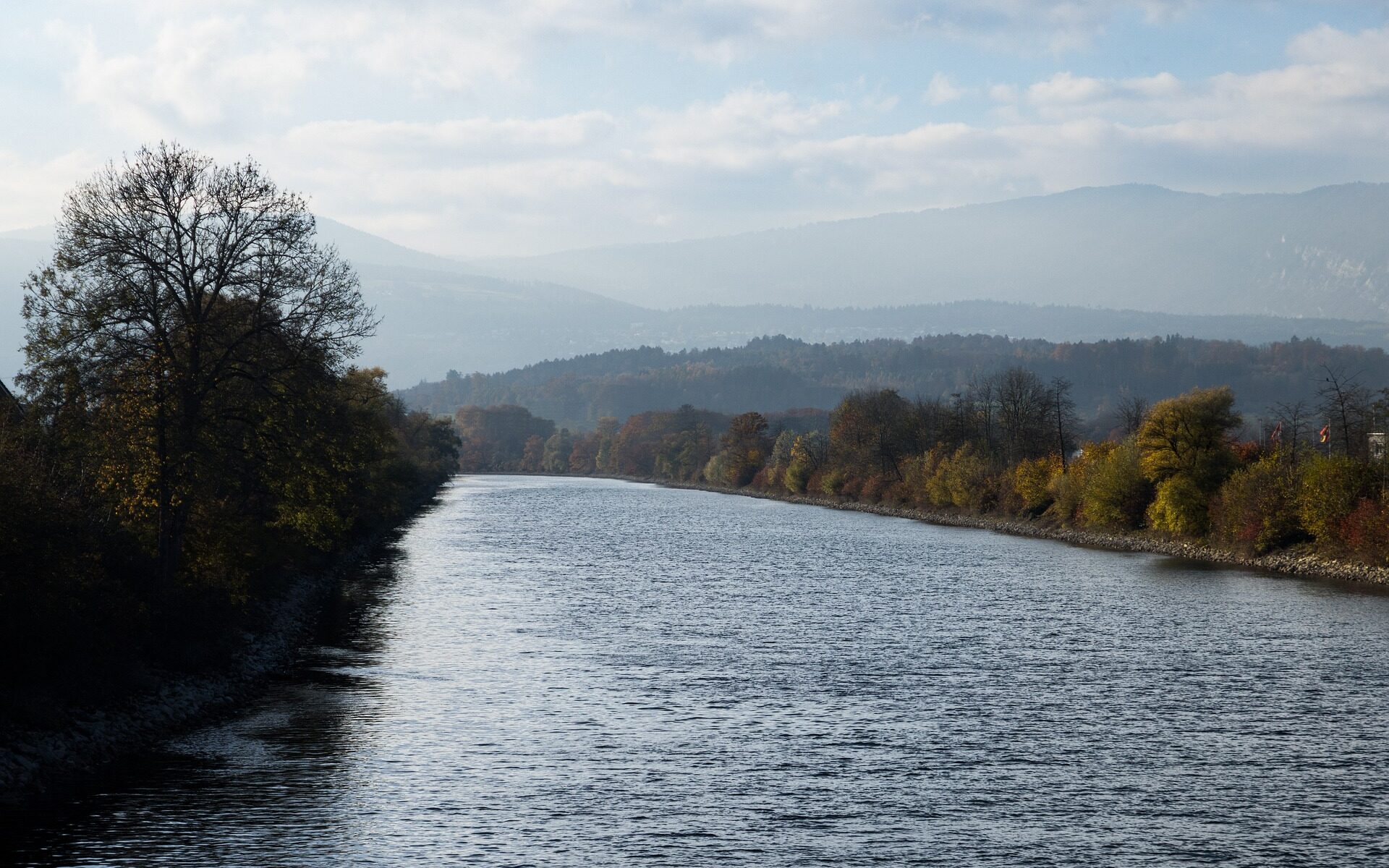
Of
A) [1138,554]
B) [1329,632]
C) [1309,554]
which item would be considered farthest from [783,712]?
[1138,554]

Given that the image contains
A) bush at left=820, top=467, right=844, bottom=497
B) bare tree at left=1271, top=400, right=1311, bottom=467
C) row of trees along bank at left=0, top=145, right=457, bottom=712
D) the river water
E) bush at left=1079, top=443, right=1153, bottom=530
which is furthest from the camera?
bush at left=820, top=467, right=844, bottom=497

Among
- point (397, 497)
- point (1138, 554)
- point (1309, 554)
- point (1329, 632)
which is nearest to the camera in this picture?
point (1329, 632)

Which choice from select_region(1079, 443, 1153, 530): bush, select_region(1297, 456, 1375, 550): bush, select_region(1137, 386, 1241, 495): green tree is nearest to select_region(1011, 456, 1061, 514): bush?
select_region(1079, 443, 1153, 530): bush

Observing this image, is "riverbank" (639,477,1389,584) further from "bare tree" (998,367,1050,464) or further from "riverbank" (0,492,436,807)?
"riverbank" (0,492,436,807)

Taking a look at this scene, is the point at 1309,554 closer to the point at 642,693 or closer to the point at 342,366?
the point at 642,693

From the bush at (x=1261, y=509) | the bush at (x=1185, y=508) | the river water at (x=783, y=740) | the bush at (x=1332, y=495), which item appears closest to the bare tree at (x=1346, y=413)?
the bush at (x=1261, y=509)

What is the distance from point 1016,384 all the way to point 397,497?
253 ft

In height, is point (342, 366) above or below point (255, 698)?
above

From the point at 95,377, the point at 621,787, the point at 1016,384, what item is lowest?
the point at 621,787

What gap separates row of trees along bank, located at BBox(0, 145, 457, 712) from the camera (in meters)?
36.8

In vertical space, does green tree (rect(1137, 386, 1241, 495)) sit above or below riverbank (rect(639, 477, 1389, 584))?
above

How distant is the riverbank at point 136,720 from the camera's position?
26141mm

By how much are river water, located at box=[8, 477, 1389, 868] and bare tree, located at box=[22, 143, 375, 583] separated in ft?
32.3

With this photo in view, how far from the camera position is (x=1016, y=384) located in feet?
474
